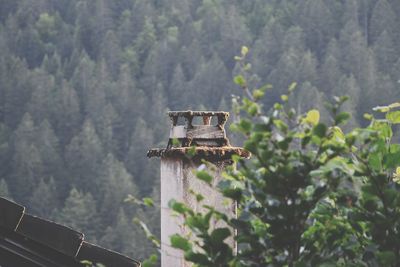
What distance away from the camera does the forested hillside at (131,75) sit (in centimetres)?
11081

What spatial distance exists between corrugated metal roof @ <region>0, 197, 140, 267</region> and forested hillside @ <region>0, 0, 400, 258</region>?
87285 millimetres

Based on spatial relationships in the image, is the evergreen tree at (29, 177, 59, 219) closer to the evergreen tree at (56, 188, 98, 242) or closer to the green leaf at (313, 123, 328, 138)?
the evergreen tree at (56, 188, 98, 242)

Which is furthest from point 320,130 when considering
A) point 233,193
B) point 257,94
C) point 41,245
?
point 41,245

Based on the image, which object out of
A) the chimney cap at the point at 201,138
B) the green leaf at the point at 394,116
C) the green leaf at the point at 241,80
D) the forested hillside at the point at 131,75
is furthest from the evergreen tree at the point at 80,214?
the green leaf at the point at 241,80

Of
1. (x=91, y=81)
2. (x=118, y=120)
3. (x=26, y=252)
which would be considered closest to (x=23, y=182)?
(x=118, y=120)

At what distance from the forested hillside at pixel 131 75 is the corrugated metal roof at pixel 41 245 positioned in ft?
286

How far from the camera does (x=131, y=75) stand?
474 feet

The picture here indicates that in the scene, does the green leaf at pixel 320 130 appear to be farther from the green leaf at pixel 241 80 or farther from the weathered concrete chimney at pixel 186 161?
the weathered concrete chimney at pixel 186 161

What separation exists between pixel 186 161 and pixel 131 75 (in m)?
141

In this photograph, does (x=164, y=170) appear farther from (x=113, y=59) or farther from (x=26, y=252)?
(x=113, y=59)

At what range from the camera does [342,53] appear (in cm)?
14012

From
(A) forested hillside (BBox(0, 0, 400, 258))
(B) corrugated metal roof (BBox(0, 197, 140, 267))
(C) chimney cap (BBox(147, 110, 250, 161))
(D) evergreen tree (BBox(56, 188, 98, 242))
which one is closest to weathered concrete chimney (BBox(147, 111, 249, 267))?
(C) chimney cap (BBox(147, 110, 250, 161))

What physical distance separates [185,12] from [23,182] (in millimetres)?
51981

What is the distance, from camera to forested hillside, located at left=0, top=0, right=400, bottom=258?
4363 inches
